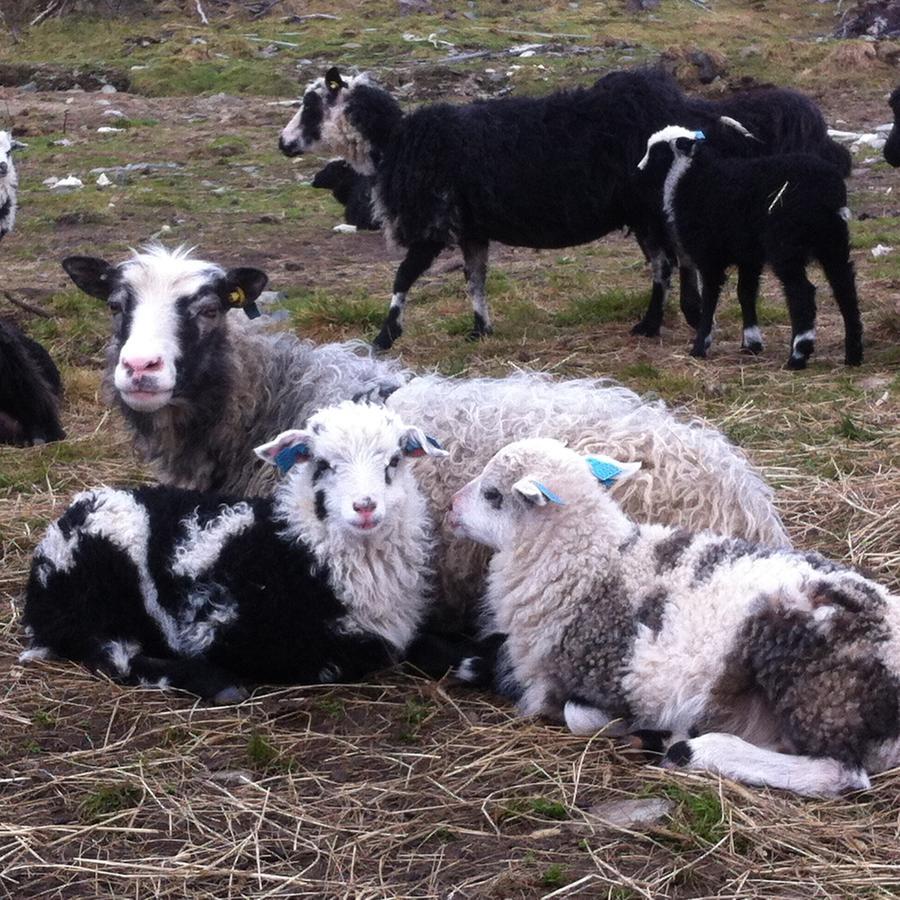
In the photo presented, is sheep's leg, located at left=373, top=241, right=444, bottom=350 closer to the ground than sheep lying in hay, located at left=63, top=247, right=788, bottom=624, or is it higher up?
closer to the ground

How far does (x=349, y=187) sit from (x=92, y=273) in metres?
7.78

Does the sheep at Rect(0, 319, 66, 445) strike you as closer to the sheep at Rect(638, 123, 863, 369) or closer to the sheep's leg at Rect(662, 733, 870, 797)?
the sheep at Rect(638, 123, 863, 369)

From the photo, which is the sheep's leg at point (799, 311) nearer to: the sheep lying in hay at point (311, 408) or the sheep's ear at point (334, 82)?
the sheep lying in hay at point (311, 408)

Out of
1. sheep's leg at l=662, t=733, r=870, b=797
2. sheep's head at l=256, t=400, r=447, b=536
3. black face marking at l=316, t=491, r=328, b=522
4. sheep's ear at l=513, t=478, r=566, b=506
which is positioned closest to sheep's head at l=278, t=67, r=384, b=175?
sheep's head at l=256, t=400, r=447, b=536

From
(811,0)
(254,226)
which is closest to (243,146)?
(254,226)

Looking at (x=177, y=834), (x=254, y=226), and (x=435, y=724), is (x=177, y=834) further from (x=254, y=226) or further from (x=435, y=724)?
(x=254, y=226)

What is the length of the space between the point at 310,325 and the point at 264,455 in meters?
5.87

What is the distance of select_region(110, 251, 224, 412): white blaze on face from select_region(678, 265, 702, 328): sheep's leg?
5459mm

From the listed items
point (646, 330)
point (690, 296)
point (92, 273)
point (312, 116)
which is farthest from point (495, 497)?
point (312, 116)

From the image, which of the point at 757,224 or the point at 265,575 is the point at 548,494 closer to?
the point at 265,575

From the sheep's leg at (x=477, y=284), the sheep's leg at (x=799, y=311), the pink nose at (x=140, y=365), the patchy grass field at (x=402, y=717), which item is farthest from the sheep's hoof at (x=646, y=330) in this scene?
the pink nose at (x=140, y=365)

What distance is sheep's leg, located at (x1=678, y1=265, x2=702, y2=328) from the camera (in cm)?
1062

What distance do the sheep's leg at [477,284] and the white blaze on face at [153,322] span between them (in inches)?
202

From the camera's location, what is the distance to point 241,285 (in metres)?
5.84
